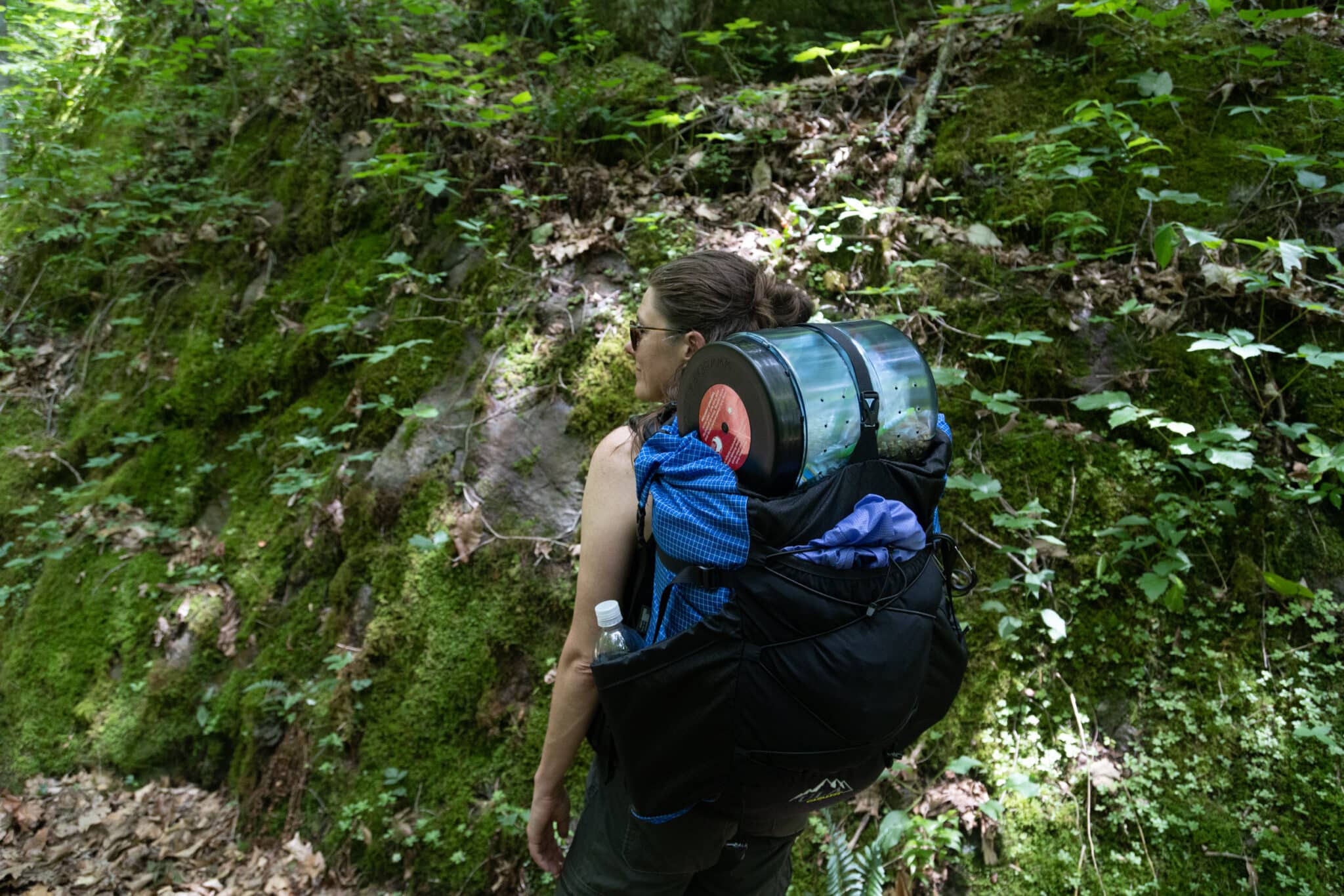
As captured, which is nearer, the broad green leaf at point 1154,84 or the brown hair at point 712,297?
the brown hair at point 712,297

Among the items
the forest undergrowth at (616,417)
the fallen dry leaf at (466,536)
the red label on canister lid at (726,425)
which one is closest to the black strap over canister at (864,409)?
the red label on canister lid at (726,425)

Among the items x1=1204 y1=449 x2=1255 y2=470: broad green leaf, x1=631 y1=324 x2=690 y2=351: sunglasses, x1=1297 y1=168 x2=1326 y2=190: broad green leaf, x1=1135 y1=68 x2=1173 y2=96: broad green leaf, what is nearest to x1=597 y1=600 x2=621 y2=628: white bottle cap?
x1=631 y1=324 x2=690 y2=351: sunglasses

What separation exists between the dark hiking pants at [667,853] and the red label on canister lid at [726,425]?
2.95ft

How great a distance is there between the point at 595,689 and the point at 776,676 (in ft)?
1.87

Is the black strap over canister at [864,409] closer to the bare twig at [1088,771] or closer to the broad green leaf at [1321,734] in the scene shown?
the bare twig at [1088,771]

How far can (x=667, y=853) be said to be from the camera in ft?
5.81

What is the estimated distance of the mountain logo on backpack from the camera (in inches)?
67.1

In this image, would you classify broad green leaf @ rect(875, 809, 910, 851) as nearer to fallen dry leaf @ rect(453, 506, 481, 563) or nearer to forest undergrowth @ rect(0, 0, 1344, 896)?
forest undergrowth @ rect(0, 0, 1344, 896)

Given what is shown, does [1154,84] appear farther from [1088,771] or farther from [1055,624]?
[1088,771]

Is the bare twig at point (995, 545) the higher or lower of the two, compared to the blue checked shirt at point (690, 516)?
A: lower

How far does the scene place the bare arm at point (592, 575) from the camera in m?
1.85

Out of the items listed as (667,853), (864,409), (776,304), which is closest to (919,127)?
(776,304)

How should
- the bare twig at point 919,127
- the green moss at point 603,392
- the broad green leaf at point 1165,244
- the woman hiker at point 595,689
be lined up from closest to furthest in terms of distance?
the woman hiker at point 595,689, the broad green leaf at point 1165,244, the green moss at point 603,392, the bare twig at point 919,127

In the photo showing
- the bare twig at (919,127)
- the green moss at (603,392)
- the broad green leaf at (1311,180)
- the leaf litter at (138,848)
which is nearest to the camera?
the broad green leaf at (1311,180)
